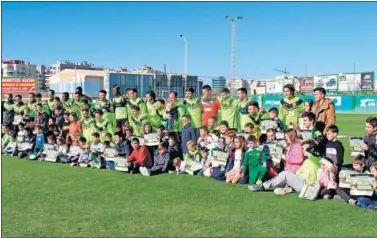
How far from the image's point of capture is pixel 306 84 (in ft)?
154

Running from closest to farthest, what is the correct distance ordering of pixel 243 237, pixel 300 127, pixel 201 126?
pixel 243 237, pixel 300 127, pixel 201 126

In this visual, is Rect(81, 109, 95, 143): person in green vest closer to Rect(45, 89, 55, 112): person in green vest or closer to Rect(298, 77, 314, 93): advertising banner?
Rect(45, 89, 55, 112): person in green vest

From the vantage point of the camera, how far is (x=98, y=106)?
38.3 feet

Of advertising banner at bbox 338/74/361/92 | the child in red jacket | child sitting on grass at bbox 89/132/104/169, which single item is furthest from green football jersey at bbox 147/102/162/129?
advertising banner at bbox 338/74/361/92

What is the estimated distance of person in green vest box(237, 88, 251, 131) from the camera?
907 centimetres

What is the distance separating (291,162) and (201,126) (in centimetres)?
303

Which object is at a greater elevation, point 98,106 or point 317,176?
point 98,106

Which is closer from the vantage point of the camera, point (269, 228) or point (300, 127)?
point (269, 228)

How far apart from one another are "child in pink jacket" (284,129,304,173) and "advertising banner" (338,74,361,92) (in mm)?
37065

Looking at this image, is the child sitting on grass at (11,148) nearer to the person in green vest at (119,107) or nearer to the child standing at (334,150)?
the person in green vest at (119,107)

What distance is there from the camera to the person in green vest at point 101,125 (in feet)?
34.3

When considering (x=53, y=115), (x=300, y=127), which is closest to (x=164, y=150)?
(x=300, y=127)

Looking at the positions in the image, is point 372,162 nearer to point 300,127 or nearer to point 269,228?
point 300,127

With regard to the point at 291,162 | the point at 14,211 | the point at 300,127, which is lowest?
the point at 14,211
